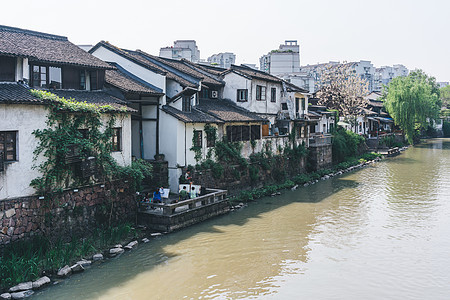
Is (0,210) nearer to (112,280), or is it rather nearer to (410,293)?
(112,280)

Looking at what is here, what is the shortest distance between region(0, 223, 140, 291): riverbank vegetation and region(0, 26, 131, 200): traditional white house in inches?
81.7

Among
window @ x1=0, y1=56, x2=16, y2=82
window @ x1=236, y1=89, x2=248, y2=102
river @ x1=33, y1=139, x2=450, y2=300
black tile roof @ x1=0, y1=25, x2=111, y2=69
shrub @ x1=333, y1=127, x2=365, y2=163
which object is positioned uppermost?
black tile roof @ x1=0, y1=25, x2=111, y2=69

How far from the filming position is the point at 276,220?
24.3 meters

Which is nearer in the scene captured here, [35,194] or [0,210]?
[0,210]

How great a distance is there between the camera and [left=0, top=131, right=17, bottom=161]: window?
623 inches

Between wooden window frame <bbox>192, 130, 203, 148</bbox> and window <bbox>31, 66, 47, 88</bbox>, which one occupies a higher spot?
window <bbox>31, 66, 47, 88</bbox>

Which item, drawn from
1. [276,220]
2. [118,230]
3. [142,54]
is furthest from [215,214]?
[142,54]

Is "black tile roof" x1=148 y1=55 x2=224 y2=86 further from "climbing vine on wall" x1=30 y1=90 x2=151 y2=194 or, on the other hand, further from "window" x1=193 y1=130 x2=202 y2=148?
"climbing vine on wall" x1=30 y1=90 x2=151 y2=194

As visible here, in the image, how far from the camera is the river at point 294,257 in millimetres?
15109

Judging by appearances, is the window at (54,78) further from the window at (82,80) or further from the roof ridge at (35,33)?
the roof ridge at (35,33)

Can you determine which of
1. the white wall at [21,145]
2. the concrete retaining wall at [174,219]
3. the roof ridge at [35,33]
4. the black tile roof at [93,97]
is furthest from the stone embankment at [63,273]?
the roof ridge at [35,33]

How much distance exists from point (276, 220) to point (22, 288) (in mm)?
14133

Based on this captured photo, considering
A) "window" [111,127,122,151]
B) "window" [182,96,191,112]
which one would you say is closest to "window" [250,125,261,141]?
"window" [182,96,191,112]

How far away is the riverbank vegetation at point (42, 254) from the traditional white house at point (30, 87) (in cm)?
207
